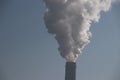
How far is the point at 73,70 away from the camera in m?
48.3

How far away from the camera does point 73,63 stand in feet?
160

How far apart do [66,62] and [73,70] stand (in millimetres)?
1630

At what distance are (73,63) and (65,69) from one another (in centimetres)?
150

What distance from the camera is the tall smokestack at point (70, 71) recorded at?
47.9 meters

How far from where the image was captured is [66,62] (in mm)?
48906

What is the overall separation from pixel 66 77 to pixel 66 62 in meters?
2.29

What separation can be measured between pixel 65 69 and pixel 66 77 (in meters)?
1.23

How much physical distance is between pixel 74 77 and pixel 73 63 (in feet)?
6.94

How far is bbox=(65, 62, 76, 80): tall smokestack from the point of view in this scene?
157ft

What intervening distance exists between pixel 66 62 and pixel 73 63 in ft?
3.41

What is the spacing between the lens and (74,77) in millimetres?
48094

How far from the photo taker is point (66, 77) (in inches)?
1890

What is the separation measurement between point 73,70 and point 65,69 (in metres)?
1.19

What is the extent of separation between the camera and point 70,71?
48.1 m
